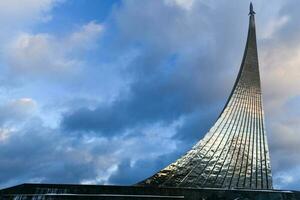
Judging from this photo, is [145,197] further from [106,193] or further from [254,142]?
[254,142]

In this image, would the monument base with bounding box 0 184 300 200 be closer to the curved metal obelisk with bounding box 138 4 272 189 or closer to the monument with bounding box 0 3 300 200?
the monument with bounding box 0 3 300 200

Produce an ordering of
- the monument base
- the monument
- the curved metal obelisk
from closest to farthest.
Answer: the monument base
the monument
the curved metal obelisk

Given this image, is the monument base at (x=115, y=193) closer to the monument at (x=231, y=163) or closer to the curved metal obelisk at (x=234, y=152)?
the monument at (x=231, y=163)

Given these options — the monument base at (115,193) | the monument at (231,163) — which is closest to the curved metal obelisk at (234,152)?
the monument at (231,163)

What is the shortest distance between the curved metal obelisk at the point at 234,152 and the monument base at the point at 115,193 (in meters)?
4.33

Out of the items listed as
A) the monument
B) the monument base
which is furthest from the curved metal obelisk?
the monument base

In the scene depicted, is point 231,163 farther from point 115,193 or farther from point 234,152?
point 115,193

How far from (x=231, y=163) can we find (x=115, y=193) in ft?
35.3

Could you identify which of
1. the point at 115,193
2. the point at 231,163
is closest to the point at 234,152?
the point at 231,163

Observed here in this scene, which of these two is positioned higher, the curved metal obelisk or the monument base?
the curved metal obelisk

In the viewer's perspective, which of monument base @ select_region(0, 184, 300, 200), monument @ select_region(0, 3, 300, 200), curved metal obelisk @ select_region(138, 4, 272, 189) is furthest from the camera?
curved metal obelisk @ select_region(138, 4, 272, 189)

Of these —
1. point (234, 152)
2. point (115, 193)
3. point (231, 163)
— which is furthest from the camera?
point (234, 152)

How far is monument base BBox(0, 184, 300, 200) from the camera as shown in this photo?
17938 mm

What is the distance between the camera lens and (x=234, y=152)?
28000mm
